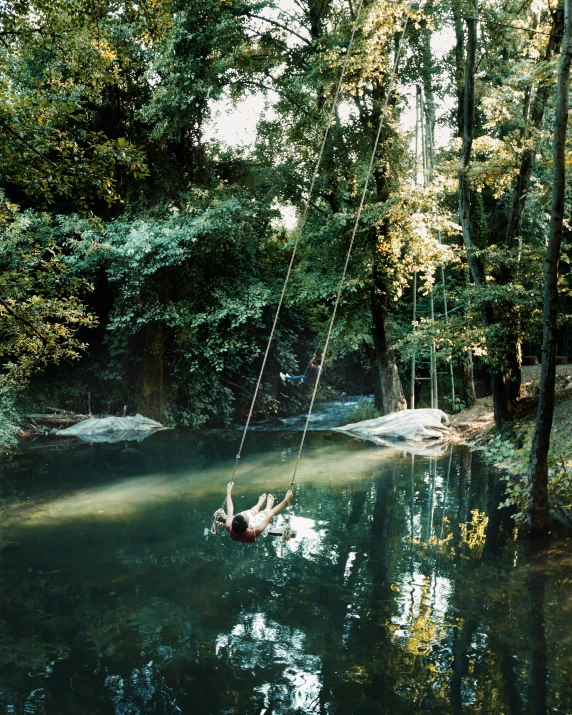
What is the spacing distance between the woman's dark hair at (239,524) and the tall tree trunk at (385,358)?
9383mm

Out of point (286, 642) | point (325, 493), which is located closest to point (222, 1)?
point (325, 493)

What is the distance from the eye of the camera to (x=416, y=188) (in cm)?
1212

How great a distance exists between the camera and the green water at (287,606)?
382 centimetres

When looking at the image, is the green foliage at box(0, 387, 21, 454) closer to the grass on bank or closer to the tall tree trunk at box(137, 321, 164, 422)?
the tall tree trunk at box(137, 321, 164, 422)

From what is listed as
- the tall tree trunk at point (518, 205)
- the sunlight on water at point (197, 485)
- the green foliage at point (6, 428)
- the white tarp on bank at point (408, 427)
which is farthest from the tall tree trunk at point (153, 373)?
the tall tree trunk at point (518, 205)

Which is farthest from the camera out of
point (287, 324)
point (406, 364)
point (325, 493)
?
point (287, 324)

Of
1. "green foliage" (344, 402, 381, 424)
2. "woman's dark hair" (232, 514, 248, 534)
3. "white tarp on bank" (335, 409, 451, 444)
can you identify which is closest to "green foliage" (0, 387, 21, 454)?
"woman's dark hair" (232, 514, 248, 534)

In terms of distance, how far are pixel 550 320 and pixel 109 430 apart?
10828mm

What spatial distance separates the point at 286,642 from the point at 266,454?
24.5ft

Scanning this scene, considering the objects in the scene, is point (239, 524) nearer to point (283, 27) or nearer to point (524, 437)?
point (524, 437)

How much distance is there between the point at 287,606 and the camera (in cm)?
508

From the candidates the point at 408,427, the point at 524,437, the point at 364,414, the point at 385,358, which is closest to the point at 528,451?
the point at 524,437

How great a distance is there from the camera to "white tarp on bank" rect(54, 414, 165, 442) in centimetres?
1395

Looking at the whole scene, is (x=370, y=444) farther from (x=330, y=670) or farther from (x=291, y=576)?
(x=330, y=670)
